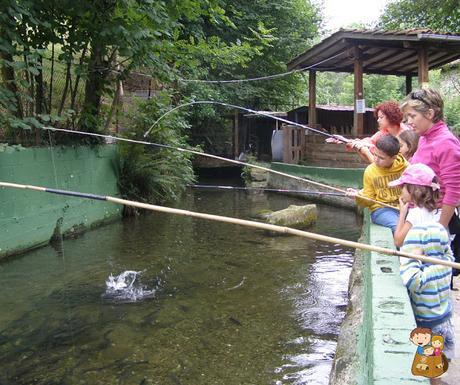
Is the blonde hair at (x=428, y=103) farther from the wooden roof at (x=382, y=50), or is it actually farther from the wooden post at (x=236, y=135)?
the wooden post at (x=236, y=135)

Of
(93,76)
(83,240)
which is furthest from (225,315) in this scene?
(93,76)

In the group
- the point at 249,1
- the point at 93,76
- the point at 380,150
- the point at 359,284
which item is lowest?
the point at 359,284

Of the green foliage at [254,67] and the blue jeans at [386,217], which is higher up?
the green foliage at [254,67]

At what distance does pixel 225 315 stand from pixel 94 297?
1.50 metres

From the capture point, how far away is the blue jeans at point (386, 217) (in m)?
4.16

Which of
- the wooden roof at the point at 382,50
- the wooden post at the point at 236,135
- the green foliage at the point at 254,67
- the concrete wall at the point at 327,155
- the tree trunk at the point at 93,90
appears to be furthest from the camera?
the wooden post at the point at 236,135

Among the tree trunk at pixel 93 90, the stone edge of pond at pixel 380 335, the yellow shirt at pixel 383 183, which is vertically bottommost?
the stone edge of pond at pixel 380 335

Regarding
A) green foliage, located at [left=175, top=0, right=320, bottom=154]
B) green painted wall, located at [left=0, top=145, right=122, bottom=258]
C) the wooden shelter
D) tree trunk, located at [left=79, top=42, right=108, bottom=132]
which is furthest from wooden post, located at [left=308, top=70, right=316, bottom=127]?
A: tree trunk, located at [left=79, top=42, right=108, bottom=132]

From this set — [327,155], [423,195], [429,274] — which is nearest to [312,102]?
[327,155]

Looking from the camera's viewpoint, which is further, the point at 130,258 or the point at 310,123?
the point at 310,123

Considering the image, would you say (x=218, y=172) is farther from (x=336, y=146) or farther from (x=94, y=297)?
(x=94, y=297)

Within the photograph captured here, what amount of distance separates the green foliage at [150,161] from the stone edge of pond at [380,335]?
22.5ft

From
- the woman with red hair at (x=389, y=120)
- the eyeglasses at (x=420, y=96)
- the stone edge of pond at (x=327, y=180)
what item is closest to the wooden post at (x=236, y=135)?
the stone edge of pond at (x=327, y=180)

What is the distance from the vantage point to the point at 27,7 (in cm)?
633
